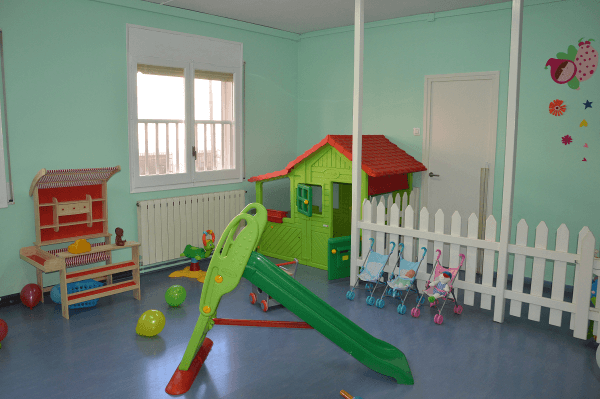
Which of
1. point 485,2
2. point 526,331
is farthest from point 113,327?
point 485,2

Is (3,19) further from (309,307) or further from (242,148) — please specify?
(309,307)

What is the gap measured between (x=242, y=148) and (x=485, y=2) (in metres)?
3.89

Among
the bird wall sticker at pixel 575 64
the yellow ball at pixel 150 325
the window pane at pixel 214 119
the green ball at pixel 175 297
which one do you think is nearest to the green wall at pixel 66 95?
the window pane at pixel 214 119

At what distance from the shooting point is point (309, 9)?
20.4 ft

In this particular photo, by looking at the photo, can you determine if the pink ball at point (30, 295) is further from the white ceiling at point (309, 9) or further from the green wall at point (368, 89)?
the white ceiling at point (309, 9)

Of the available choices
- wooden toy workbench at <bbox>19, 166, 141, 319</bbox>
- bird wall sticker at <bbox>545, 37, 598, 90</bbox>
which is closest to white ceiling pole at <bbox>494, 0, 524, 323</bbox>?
bird wall sticker at <bbox>545, 37, 598, 90</bbox>

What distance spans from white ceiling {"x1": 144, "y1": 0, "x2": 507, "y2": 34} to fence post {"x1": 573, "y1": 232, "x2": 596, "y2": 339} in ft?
10.9

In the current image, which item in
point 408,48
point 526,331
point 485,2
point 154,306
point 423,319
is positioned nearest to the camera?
point 526,331

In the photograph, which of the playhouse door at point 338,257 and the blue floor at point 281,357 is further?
the playhouse door at point 338,257

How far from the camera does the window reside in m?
5.91

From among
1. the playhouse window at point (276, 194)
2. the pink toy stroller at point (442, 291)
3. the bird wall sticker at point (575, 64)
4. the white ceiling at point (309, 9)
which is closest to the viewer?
the pink toy stroller at point (442, 291)

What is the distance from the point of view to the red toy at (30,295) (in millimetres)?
4867

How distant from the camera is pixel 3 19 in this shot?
4750 millimetres

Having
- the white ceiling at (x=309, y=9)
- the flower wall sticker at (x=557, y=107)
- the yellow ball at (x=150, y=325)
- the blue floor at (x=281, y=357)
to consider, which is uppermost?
the white ceiling at (x=309, y=9)
